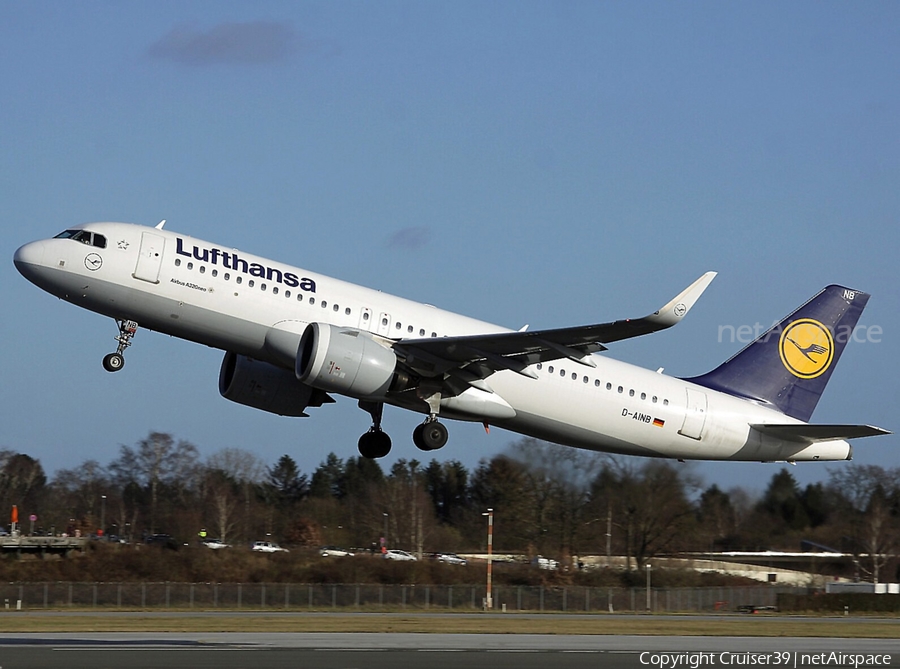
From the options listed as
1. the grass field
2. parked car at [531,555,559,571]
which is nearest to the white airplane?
the grass field

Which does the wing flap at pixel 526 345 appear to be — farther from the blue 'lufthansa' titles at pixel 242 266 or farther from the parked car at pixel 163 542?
the parked car at pixel 163 542

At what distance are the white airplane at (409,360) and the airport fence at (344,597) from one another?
15382mm

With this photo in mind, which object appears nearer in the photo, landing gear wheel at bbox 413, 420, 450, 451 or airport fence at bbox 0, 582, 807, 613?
landing gear wheel at bbox 413, 420, 450, 451

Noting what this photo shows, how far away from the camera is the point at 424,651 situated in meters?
27.3

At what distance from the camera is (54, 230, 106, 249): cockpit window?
30141 millimetres

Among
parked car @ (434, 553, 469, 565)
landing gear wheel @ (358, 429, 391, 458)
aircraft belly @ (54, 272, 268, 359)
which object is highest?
aircraft belly @ (54, 272, 268, 359)

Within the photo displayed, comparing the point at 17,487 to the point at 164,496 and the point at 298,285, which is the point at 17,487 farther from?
the point at 298,285

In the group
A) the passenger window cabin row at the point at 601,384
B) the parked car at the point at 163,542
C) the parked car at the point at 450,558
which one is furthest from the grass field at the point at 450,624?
the parked car at the point at 163,542

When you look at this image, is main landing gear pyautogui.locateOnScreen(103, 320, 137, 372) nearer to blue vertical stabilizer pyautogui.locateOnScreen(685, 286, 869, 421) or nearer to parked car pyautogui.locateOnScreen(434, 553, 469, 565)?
blue vertical stabilizer pyautogui.locateOnScreen(685, 286, 869, 421)

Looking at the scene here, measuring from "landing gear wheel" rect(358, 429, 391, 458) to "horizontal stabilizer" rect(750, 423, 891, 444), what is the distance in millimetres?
10535

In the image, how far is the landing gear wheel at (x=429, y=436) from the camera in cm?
3203

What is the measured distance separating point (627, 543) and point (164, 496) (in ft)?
139

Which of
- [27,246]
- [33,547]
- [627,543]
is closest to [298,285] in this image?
[27,246]

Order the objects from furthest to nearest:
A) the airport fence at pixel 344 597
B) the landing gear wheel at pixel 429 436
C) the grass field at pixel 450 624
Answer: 1. the airport fence at pixel 344 597
2. the grass field at pixel 450 624
3. the landing gear wheel at pixel 429 436
